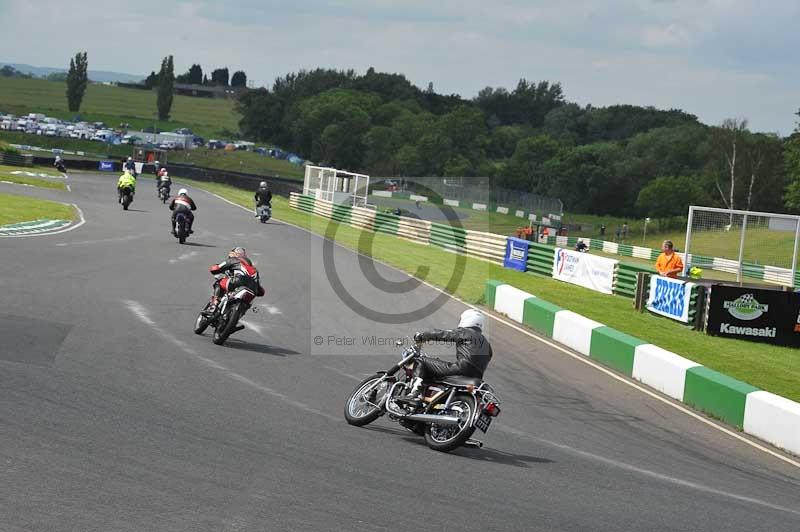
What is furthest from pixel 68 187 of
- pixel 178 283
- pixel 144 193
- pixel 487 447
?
pixel 487 447

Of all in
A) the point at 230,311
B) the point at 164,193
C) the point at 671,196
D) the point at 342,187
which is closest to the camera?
the point at 230,311

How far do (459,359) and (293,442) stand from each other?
193cm

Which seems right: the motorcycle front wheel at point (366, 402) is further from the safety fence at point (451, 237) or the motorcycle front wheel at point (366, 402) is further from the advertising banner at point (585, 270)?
the advertising banner at point (585, 270)

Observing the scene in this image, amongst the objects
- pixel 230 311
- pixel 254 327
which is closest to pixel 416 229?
pixel 254 327

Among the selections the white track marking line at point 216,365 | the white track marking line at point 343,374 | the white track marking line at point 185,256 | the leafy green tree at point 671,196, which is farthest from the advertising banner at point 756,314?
the leafy green tree at point 671,196

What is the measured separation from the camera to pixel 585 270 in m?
31.7

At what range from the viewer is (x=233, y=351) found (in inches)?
561

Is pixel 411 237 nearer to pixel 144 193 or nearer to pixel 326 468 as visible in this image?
pixel 144 193

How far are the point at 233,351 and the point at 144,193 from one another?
46.9 metres

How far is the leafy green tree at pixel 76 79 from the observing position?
559 ft

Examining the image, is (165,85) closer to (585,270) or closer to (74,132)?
(74,132)

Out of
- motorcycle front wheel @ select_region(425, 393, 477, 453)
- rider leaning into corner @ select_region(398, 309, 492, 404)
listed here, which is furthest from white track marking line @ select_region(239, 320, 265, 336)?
motorcycle front wheel @ select_region(425, 393, 477, 453)

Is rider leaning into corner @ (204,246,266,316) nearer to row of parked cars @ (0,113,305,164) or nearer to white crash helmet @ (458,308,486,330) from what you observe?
white crash helmet @ (458,308,486,330)

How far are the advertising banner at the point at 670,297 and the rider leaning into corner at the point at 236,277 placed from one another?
A: 39.9 ft
